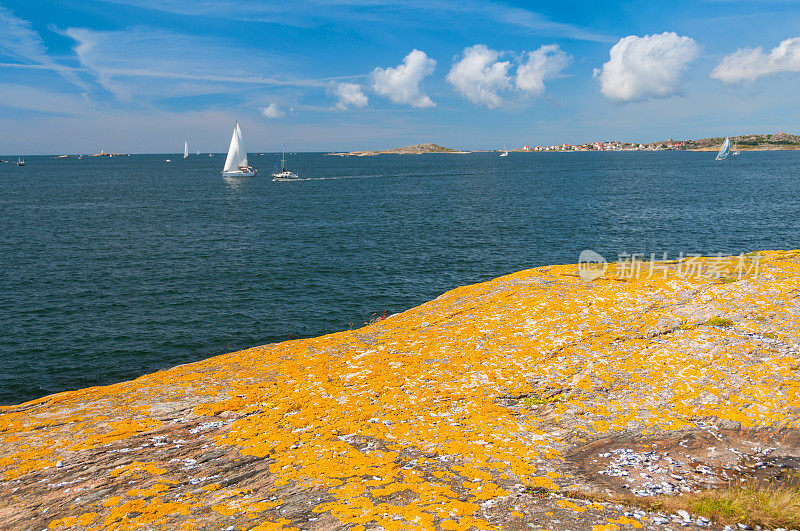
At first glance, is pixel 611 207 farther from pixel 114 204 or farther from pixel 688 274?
pixel 114 204

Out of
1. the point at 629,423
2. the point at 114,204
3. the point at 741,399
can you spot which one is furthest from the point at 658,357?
the point at 114,204

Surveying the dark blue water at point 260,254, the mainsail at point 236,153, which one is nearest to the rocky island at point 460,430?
the dark blue water at point 260,254

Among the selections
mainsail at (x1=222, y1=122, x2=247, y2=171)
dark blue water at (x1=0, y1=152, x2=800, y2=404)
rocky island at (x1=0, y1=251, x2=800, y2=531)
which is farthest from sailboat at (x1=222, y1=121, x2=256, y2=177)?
rocky island at (x1=0, y1=251, x2=800, y2=531)

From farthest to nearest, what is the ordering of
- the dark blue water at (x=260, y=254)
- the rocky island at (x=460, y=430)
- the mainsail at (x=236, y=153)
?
the mainsail at (x=236, y=153) < the dark blue water at (x=260, y=254) < the rocky island at (x=460, y=430)

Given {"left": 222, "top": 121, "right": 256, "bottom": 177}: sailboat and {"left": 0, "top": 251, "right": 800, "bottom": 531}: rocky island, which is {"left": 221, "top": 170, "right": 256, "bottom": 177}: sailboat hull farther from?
{"left": 0, "top": 251, "right": 800, "bottom": 531}: rocky island

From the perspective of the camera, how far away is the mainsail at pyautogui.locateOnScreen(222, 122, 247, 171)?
6378 inches

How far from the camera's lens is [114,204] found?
99750mm

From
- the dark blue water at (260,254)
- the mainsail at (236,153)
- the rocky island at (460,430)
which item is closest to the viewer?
the rocky island at (460,430)

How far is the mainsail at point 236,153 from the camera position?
162000 millimetres

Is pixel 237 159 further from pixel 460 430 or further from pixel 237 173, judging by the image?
pixel 460 430

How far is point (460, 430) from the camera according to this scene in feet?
36.2

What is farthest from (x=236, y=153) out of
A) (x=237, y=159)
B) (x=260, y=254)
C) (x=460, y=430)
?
(x=460, y=430)

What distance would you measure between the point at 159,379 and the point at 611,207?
9149 cm

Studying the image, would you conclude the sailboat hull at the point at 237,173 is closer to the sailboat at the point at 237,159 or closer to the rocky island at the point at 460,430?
the sailboat at the point at 237,159
